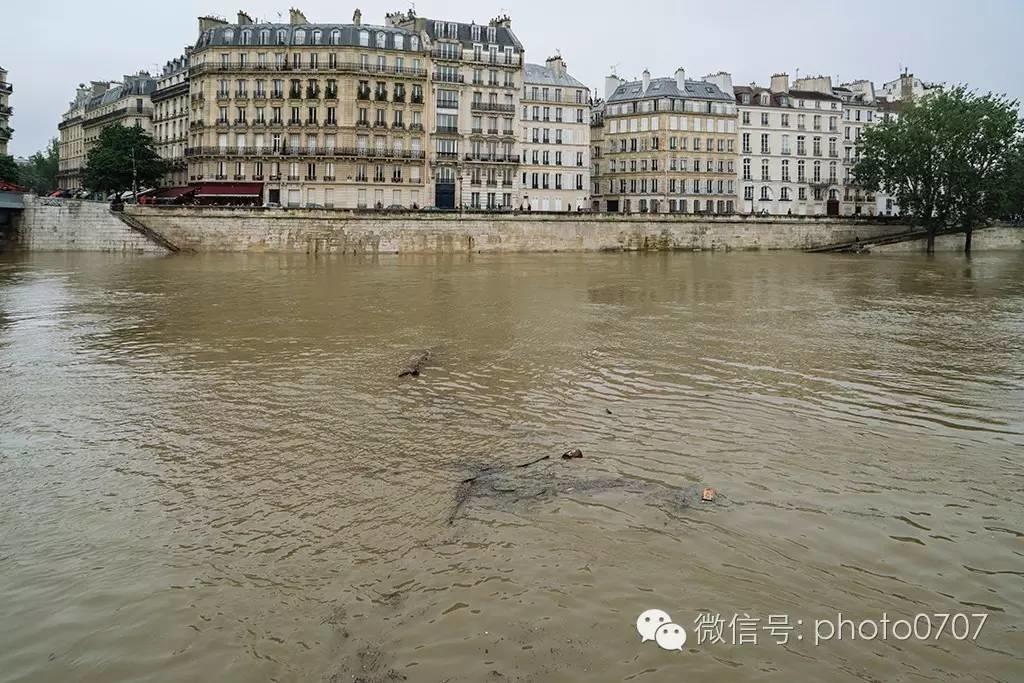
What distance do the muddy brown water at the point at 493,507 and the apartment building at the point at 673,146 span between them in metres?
56.7

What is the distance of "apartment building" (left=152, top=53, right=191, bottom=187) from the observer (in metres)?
66.5

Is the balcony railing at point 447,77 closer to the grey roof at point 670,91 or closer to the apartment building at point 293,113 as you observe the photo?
the apartment building at point 293,113

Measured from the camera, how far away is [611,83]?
3002 inches

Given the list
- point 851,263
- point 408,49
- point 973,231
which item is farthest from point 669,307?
point 973,231

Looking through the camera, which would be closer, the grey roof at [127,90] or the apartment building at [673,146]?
the apartment building at [673,146]

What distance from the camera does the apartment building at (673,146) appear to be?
232 feet

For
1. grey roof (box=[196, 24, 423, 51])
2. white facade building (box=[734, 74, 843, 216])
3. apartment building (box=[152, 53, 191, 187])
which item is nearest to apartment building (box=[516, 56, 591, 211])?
grey roof (box=[196, 24, 423, 51])

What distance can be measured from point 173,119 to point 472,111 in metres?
26.1

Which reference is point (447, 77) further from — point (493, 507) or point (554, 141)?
point (493, 507)

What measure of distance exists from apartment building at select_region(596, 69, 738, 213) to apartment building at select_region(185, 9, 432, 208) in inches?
888

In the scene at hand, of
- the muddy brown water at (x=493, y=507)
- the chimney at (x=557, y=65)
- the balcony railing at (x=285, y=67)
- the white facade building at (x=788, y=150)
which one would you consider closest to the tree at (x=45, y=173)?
the balcony railing at (x=285, y=67)

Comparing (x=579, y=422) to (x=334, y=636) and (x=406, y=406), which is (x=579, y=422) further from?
(x=334, y=636)

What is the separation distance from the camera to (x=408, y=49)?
6084 centimetres

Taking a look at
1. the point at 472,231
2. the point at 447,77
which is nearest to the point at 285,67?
the point at 447,77
